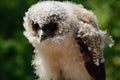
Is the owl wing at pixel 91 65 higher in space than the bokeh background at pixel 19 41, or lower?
lower

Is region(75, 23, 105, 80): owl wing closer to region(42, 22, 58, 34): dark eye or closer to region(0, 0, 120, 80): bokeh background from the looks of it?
region(42, 22, 58, 34): dark eye

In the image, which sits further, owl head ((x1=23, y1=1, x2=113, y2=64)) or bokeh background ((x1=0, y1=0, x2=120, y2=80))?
bokeh background ((x1=0, y1=0, x2=120, y2=80))

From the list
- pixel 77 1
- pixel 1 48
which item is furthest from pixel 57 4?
pixel 1 48

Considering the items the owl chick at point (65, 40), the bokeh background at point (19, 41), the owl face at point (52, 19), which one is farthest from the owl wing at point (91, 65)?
the bokeh background at point (19, 41)

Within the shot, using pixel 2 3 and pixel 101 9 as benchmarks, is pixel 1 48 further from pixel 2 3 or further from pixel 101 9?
pixel 101 9

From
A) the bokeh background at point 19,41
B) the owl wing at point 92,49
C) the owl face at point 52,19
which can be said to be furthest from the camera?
the bokeh background at point 19,41

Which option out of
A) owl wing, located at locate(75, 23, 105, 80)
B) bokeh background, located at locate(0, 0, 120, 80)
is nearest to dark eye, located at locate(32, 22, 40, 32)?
owl wing, located at locate(75, 23, 105, 80)

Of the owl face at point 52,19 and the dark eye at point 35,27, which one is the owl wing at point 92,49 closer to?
Answer: the owl face at point 52,19
